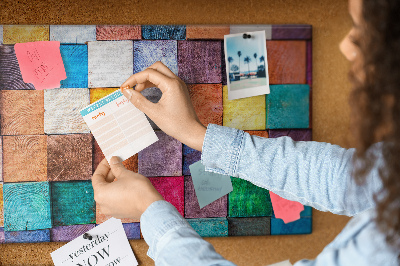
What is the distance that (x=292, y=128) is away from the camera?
914 millimetres

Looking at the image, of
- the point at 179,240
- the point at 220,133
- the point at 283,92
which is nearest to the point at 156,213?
the point at 179,240

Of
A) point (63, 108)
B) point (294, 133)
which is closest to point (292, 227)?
point (294, 133)

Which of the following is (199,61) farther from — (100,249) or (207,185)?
(100,249)

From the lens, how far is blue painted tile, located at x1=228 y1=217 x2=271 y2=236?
0.92 meters

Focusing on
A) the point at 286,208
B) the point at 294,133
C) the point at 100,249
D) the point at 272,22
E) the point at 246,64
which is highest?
the point at 272,22

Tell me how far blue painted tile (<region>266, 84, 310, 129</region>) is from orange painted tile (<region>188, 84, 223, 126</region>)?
5.9 inches

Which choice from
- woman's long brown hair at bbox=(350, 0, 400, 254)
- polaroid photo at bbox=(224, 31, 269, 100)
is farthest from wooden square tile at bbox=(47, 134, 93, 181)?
woman's long brown hair at bbox=(350, 0, 400, 254)

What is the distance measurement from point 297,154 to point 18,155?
0.75 m

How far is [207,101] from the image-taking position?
89cm

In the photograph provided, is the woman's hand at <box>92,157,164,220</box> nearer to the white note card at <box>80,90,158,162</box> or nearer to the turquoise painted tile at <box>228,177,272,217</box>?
the white note card at <box>80,90,158,162</box>

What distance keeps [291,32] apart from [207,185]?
1.69ft

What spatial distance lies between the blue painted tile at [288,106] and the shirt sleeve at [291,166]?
0.21m

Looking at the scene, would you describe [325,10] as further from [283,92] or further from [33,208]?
[33,208]

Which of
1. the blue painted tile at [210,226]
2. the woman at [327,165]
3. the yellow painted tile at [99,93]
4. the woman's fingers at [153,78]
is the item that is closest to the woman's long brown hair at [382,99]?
the woman at [327,165]
